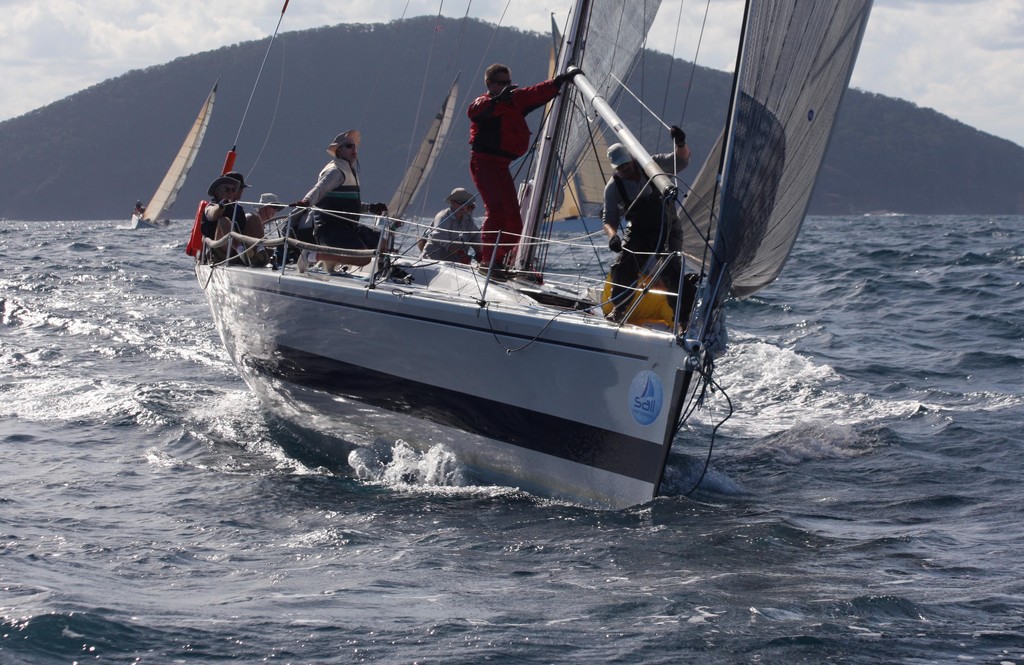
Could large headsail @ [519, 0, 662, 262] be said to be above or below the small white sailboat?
above

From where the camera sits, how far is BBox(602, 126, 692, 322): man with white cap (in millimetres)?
6617

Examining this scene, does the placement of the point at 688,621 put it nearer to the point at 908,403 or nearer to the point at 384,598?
the point at 384,598

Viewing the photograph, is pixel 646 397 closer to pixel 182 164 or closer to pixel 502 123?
pixel 502 123

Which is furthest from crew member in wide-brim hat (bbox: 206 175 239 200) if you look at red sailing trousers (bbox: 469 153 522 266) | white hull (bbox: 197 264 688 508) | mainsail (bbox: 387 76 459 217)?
mainsail (bbox: 387 76 459 217)

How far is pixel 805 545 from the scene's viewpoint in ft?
19.3

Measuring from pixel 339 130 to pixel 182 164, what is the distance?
32942 mm

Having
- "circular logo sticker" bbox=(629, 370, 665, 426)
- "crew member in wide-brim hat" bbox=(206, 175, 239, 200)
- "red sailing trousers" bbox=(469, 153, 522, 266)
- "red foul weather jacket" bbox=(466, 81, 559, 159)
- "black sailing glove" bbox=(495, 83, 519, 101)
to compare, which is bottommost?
"circular logo sticker" bbox=(629, 370, 665, 426)

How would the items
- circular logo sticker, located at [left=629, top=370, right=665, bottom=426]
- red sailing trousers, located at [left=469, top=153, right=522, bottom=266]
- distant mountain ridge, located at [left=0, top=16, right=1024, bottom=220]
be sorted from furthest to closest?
distant mountain ridge, located at [left=0, top=16, right=1024, bottom=220], red sailing trousers, located at [left=469, top=153, right=522, bottom=266], circular logo sticker, located at [left=629, top=370, right=665, bottom=426]

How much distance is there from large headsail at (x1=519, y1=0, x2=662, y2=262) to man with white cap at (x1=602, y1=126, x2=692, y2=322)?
133 centimetres

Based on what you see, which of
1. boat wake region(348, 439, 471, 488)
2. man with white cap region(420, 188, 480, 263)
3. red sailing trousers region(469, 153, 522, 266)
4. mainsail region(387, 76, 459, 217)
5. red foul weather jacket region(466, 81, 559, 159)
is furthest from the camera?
mainsail region(387, 76, 459, 217)

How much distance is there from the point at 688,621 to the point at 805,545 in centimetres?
143

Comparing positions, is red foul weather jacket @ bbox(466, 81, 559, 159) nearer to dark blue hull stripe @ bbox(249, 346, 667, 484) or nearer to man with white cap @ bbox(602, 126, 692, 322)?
man with white cap @ bbox(602, 126, 692, 322)

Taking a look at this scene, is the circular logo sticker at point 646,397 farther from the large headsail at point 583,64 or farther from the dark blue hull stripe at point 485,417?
the large headsail at point 583,64

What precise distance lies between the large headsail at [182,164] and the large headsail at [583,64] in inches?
858
